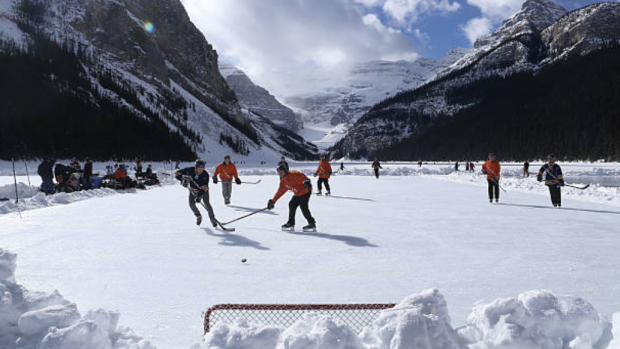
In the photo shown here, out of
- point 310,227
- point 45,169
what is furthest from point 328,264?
point 45,169

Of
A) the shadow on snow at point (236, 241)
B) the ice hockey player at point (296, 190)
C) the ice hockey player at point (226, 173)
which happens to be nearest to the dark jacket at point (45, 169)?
the ice hockey player at point (226, 173)

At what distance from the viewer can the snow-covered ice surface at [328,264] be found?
397cm

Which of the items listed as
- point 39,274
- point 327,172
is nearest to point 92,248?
point 39,274

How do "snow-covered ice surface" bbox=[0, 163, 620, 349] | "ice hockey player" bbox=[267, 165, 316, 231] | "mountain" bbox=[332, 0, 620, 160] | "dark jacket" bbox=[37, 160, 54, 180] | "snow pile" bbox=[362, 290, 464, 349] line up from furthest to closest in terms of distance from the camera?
"mountain" bbox=[332, 0, 620, 160], "dark jacket" bbox=[37, 160, 54, 180], "ice hockey player" bbox=[267, 165, 316, 231], "snow-covered ice surface" bbox=[0, 163, 620, 349], "snow pile" bbox=[362, 290, 464, 349]

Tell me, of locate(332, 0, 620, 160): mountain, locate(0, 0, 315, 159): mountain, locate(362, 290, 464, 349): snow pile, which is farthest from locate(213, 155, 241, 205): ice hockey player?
locate(332, 0, 620, 160): mountain

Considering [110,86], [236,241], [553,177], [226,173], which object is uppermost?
[110,86]

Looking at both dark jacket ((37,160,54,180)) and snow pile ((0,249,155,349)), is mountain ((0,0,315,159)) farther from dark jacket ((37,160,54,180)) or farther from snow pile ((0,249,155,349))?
snow pile ((0,249,155,349))

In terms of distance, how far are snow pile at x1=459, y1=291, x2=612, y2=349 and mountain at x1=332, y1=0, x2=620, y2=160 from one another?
81021 millimetres

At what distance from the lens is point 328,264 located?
6.19 meters

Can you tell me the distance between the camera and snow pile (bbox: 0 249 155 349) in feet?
10.2

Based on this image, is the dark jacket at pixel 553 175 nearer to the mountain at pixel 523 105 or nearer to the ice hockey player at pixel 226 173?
the ice hockey player at pixel 226 173

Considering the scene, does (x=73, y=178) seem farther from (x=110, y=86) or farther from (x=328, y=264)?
(x=110, y=86)

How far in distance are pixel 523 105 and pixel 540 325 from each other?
12211 centimetres

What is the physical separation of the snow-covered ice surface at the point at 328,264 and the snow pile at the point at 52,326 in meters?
0.35
